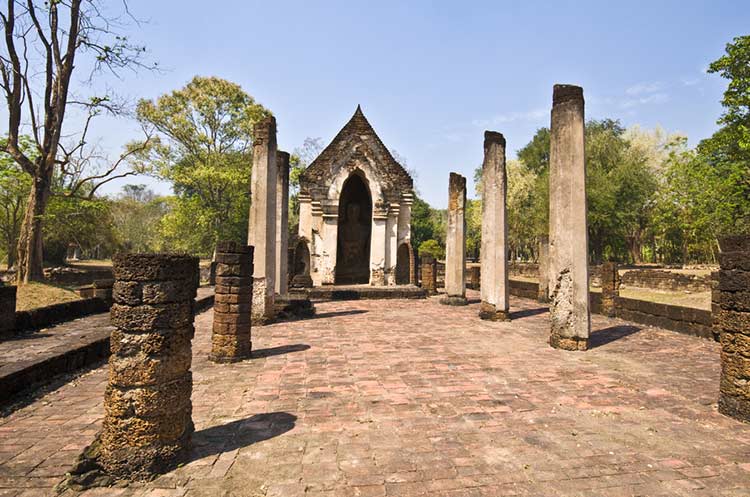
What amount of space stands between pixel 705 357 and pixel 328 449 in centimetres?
671

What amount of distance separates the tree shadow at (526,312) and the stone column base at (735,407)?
20.8 ft

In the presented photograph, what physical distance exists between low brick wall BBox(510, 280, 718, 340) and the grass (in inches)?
650

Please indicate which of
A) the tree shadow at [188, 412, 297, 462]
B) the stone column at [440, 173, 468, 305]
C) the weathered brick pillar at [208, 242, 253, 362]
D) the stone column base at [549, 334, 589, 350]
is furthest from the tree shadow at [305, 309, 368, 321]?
the tree shadow at [188, 412, 297, 462]

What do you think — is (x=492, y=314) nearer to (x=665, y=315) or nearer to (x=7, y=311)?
(x=665, y=315)

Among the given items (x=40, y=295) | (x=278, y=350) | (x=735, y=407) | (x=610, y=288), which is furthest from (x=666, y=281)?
(x=40, y=295)

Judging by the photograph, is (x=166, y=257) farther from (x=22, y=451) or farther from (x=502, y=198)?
(x=502, y=198)

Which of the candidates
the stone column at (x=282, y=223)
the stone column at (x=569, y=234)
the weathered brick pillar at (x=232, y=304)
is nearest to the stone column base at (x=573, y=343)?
the stone column at (x=569, y=234)

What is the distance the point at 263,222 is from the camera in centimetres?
932

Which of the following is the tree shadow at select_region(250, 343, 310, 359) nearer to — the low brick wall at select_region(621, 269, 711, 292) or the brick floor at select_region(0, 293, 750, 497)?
the brick floor at select_region(0, 293, 750, 497)

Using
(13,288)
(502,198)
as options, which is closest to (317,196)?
(502,198)

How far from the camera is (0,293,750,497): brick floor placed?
311cm

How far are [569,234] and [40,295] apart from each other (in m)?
16.5

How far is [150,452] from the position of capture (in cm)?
326

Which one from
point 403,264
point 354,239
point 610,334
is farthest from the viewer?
point 354,239
